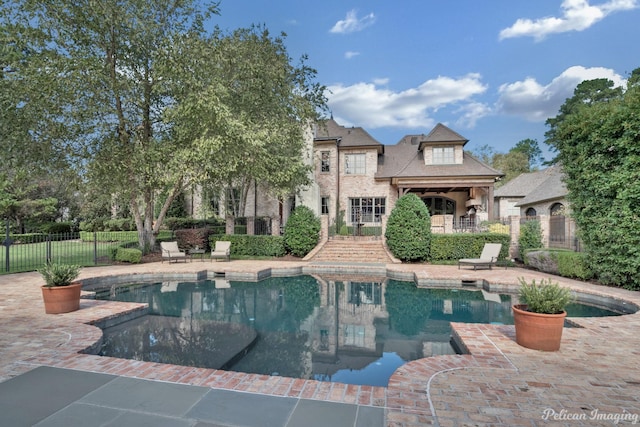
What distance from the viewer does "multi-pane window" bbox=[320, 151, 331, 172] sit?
2308 centimetres

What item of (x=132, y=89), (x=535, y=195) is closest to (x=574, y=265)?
(x=535, y=195)

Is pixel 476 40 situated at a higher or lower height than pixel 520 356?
higher

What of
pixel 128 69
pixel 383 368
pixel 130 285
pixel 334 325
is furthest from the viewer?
pixel 128 69

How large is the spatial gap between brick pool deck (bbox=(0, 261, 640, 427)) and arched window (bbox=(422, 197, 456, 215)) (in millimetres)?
20235

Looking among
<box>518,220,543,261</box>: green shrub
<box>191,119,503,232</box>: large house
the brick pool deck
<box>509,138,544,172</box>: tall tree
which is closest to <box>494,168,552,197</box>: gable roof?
<box>191,119,503,232</box>: large house

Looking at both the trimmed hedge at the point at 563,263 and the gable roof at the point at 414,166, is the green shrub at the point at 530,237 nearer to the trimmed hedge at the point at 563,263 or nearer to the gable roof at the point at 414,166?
the trimmed hedge at the point at 563,263

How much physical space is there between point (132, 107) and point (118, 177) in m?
2.98

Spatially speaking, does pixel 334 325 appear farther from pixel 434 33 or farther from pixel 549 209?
pixel 549 209

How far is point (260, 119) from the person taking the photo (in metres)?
16.4

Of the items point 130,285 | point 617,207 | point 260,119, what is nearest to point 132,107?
point 260,119

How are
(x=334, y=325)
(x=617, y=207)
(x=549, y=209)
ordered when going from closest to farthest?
(x=334, y=325) → (x=617, y=207) → (x=549, y=209)

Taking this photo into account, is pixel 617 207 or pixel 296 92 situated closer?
pixel 617 207

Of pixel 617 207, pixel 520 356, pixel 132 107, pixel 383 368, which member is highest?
pixel 132 107

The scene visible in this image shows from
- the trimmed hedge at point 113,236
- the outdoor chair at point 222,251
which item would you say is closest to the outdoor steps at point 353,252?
the outdoor chair at point 222,251
